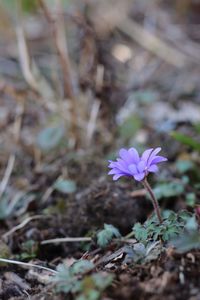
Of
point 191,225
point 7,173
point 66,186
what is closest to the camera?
point 191,225

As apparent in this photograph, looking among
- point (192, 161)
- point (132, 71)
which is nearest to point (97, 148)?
point (192, 161)

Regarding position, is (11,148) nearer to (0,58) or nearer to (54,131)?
(54,131)

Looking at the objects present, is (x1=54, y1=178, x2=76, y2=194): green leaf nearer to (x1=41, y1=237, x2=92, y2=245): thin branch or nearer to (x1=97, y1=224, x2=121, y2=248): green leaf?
(x1=41, y1=237, x2=92, y2=245): thin branch

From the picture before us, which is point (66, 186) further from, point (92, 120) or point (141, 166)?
point (141, 166)

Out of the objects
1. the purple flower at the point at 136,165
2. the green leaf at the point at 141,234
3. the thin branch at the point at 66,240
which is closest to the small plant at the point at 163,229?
the green leaf at the point at 141,234

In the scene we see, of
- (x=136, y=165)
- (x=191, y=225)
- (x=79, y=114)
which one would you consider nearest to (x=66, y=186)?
(x=79, y=114)

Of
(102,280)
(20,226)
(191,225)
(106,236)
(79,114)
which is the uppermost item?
(79,114)

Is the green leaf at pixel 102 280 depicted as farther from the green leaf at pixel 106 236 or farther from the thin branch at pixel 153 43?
the thin branch at pixel 153 43
